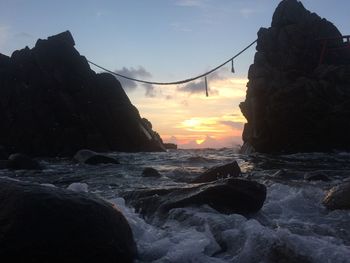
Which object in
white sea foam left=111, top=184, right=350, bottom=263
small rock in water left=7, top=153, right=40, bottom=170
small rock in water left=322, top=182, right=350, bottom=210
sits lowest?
white sea foam left=111, top=184, right=350, bottom=263

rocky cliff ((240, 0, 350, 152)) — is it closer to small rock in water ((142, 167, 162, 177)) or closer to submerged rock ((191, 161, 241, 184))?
small rock in water ((142, 167, 162, 177))

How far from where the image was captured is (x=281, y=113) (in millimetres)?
43000

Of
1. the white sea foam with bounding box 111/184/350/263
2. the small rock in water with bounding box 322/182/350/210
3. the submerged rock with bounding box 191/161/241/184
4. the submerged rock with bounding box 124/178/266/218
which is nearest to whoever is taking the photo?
the white sea foam with bounding box 111/184/350/263

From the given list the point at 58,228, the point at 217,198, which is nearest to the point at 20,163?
the point at 217,198

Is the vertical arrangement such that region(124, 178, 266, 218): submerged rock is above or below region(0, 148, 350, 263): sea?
above

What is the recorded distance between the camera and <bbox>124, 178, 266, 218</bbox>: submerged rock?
8.15m

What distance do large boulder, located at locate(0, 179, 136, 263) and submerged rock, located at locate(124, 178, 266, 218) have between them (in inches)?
85.8

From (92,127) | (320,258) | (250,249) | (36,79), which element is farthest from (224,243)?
(36,79)

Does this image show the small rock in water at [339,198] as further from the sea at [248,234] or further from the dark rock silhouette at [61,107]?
the dark rock silhouette at [61,107]

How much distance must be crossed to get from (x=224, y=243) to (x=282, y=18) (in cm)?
4464

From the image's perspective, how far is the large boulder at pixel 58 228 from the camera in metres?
5.21

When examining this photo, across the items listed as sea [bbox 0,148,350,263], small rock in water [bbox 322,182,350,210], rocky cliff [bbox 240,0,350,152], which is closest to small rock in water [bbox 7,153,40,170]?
sea [bbox 0,148,350,263]

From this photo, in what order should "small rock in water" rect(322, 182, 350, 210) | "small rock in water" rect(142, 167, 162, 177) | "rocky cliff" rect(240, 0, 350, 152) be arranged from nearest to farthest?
"small rock in water" rect(322, 182, 350, 210) < "small rock in water" rect(142, 167, 162, 177) < "rocky cliff" rect(240, 0, 350, 152)

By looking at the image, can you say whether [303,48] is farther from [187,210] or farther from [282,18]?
[187,210]
